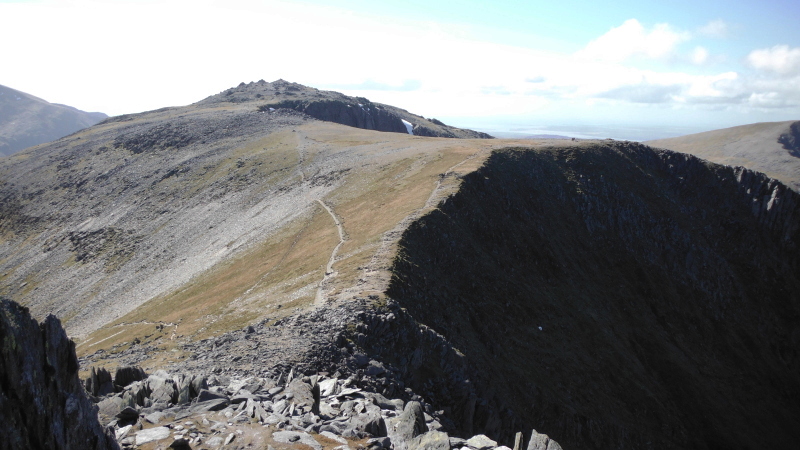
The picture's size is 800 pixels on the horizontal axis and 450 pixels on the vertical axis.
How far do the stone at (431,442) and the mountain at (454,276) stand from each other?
16.1 feet

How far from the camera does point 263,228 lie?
76.6 m

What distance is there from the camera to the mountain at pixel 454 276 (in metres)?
34.9

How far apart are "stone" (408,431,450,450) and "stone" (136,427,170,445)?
10.4 m

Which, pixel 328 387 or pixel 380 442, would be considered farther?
pixel 328 387

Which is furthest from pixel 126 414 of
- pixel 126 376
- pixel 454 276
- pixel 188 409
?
pixel 454 276

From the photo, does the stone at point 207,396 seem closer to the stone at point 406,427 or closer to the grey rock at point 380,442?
the grey rock at point 380,442

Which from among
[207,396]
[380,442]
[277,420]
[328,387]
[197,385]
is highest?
[197,385]

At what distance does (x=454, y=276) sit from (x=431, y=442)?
27718 millimetres

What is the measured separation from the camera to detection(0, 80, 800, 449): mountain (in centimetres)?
3491

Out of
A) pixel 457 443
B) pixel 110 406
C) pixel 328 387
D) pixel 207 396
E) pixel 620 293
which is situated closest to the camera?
pixel 457 443

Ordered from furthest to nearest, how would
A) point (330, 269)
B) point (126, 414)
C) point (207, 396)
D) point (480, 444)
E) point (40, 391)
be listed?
point (330, 269)
point (207, 396)
point (480, 444)
point (126, 414)
point (40, 391)

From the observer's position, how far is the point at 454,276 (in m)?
47.5

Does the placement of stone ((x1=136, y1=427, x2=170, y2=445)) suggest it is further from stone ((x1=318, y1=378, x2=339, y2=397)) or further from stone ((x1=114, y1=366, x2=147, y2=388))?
stone ((x1=318, y1=378, x2=339, y2=397))

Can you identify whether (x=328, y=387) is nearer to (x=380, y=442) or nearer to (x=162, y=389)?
(x=380, y=442)
